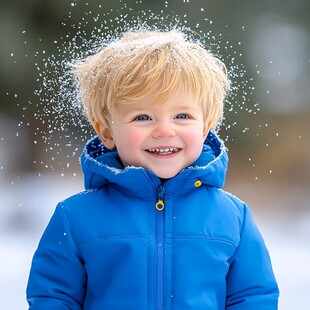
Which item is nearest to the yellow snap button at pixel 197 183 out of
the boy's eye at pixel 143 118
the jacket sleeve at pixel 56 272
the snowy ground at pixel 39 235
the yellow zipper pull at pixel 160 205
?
the yellow zipper pull at pixel 160 205

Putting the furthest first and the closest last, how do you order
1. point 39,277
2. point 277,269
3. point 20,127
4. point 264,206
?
point 20,127, point 264,206, point 277,269, point 39,277

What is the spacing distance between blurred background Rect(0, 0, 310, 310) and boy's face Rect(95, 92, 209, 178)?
401 cm

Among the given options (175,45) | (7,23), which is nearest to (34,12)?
(7,23)

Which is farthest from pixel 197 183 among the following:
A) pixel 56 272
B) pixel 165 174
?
pixel 56 272

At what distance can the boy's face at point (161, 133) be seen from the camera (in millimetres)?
Result: 1963

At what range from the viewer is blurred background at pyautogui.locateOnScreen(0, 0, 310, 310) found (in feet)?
22.3

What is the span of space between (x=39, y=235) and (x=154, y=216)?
3.53 metres

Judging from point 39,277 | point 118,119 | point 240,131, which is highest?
point 240,131

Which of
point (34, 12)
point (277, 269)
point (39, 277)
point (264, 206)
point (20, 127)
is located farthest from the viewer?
point (20, 127)

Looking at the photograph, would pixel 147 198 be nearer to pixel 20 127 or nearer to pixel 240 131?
pixel 240 131

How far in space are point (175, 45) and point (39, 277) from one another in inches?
27.7

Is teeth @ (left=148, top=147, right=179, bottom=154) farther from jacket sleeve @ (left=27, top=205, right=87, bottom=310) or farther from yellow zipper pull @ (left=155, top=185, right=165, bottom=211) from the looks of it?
jacket sleeve @ (left=27, top=205, right=87, bottom=310)

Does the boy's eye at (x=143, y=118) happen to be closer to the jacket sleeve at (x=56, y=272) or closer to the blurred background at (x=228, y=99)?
the jacket sleeve at (x=56, y=272)

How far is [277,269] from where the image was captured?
14.4 feet
